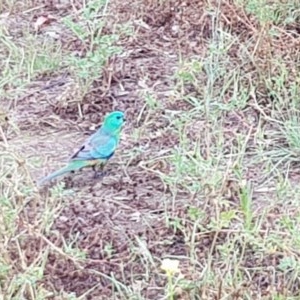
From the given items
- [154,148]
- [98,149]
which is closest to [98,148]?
[98,149]

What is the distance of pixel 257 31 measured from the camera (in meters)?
4.32

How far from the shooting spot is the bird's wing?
142 inches

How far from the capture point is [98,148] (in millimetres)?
3629

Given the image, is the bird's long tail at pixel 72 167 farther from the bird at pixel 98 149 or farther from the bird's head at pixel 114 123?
the bird's head at pixel 114 123

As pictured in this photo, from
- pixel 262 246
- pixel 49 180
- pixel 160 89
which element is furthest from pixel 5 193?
pixel 160 89

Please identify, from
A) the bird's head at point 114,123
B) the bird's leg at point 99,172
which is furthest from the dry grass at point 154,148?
the bird's head at point 114,123

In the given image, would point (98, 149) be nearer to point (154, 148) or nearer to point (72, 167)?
point (72, 167)

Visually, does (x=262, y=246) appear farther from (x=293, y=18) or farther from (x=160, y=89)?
(x=293, y=18)


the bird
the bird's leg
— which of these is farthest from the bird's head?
the bird's leg

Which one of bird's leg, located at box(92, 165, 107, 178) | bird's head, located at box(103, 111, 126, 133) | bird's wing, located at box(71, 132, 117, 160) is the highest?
→ bird's head, located at box(103, 111, 126, 133)

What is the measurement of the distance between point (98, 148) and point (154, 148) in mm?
297

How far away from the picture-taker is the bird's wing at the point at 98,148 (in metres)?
3.62

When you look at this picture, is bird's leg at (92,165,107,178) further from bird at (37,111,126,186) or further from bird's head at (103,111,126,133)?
bird's head at (103,111,126,133)

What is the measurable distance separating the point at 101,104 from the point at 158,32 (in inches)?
28.6
